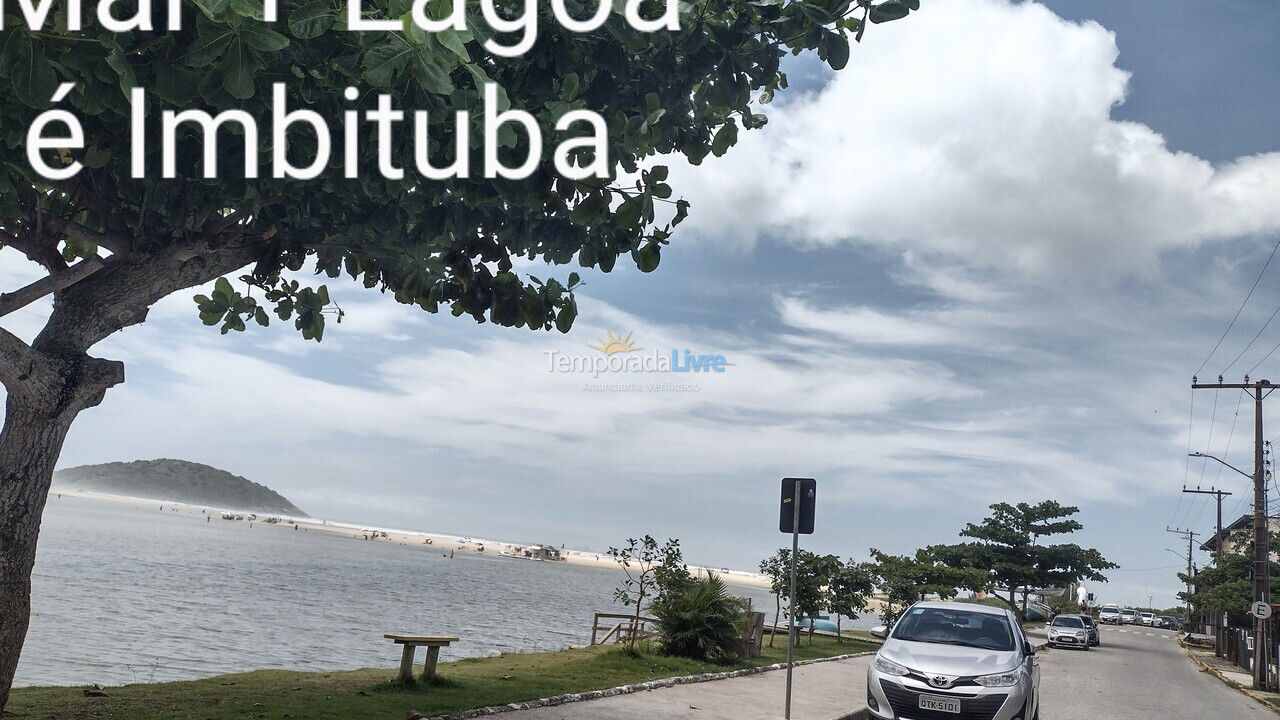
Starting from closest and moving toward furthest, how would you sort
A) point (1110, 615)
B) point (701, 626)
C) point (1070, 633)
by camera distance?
point (701, 626)
point (1070, 633)
point (1110, 615)

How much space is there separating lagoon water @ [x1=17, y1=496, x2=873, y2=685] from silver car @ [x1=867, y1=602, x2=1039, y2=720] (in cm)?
1690

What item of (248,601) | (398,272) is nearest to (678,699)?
(398,272)

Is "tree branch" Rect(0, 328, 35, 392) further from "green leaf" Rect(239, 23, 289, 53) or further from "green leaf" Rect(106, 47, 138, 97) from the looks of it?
"green leaf" Rect(239, 23, 289, 53)

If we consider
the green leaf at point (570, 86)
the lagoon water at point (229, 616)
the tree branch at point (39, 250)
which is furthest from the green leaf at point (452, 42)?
the lagoon water at point (229, 616)

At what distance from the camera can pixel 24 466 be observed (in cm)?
828

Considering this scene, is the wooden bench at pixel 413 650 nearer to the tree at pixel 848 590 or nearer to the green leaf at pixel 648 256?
the green leaf at pixel 648 256

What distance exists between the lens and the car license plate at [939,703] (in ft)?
35.4

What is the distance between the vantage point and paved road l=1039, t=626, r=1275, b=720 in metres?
17.4

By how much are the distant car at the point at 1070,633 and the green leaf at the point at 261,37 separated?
1849 inches

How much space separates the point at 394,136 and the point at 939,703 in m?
8.86

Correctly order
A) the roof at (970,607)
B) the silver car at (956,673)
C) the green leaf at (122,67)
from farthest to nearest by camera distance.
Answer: the roof at (970,607), the silver car at (956,673), the green leaf at (122,67)

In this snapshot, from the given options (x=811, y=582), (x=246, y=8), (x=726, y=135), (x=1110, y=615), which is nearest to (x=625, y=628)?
(x=811, y=582)

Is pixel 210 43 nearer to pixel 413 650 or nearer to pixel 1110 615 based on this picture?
pixel 413 650

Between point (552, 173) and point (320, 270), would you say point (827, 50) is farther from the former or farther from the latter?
point (320, 270)
